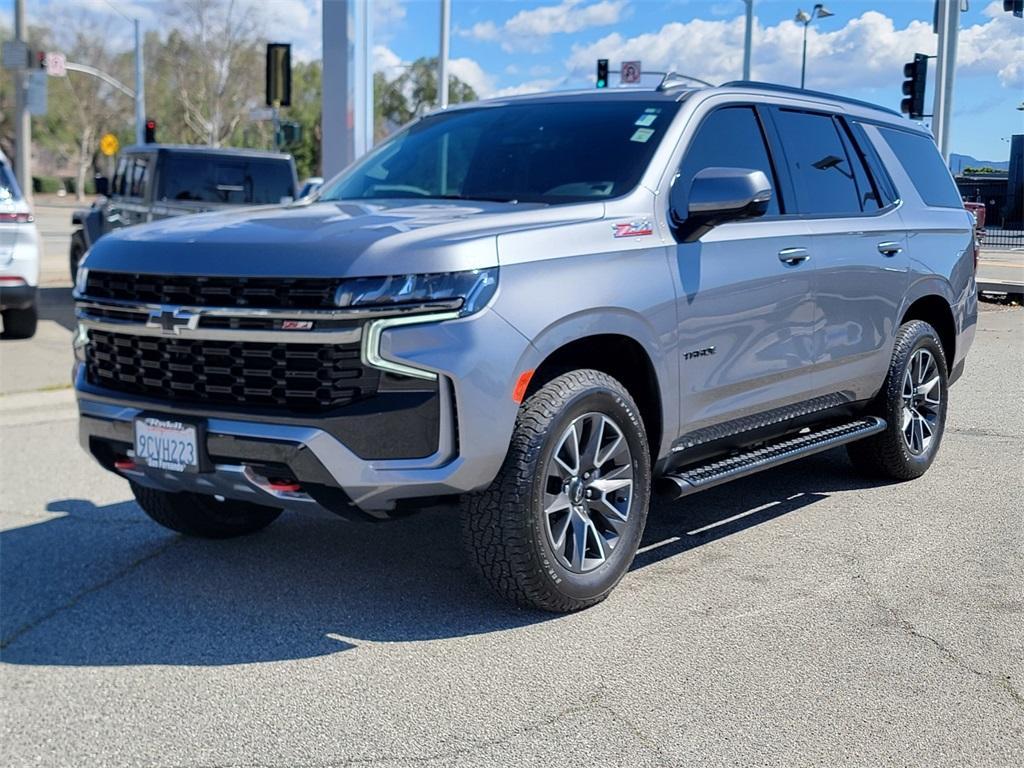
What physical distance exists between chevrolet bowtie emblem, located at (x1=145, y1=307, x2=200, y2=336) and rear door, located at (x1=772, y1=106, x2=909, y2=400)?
285 cm

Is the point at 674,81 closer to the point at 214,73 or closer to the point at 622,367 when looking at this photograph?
the point at 622,367

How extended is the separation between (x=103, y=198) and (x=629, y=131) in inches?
487

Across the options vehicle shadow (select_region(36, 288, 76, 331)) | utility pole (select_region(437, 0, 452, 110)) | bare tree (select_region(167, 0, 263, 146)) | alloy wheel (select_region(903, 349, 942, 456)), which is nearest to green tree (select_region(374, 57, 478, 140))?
bare tree (select_region(167, 0, 263, 146))

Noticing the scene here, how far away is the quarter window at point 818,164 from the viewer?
5.61 meters

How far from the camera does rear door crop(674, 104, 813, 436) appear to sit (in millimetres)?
4805

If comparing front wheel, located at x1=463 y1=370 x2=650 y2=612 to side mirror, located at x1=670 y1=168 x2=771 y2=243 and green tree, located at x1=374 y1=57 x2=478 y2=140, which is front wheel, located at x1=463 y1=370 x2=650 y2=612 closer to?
side mirror, located at x1=670 y1=168 x2=771 y2=243

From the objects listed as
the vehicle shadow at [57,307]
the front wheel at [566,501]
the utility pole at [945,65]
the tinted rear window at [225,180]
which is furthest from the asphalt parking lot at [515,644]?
the utility pole at [945,65]

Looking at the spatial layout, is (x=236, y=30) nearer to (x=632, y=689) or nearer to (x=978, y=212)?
(x=978, y=212)

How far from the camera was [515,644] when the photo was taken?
13.6 ft

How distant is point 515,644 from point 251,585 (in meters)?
1.29

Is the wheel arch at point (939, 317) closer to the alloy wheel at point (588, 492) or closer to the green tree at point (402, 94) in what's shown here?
the alloy wheel at point (588, 492)

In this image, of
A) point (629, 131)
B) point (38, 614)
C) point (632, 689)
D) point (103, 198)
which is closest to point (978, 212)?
point (629, 131)

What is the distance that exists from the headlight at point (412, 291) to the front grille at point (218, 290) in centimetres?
6

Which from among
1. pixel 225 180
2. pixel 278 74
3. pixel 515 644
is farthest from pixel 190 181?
pixel 515 644
